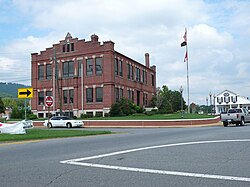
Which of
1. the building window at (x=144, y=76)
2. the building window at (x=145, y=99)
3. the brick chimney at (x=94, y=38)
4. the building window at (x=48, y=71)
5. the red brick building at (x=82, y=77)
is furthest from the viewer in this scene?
the building window at (x=144, y=76)

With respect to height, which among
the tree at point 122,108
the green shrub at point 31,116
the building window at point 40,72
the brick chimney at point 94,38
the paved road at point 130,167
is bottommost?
the paved road at point 130,167

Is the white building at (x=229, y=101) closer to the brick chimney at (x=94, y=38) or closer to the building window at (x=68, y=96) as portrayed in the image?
the brick chimney at (x=94, y=38)

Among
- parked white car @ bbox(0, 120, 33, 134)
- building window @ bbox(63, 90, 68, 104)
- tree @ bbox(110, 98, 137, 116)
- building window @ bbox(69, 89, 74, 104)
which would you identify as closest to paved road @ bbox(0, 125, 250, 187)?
parked white car @ bbox(0, 120, 33, 134)

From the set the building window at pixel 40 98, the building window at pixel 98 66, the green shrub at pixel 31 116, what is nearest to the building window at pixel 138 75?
the building window at pixel 98 66

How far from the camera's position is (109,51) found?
48531mm

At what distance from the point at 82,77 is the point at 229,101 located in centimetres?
5498

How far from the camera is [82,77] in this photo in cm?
5066

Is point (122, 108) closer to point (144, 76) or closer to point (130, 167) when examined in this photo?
point (144, 76)

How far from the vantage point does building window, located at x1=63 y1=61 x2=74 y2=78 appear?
52.3 meters

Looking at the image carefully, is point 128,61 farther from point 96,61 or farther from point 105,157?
point 105,157

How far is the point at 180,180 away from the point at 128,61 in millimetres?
49347

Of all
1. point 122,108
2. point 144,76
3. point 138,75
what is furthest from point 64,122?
point 144,76

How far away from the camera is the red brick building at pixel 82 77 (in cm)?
4897

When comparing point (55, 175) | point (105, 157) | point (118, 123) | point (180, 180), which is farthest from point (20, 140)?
point (118, 123)
